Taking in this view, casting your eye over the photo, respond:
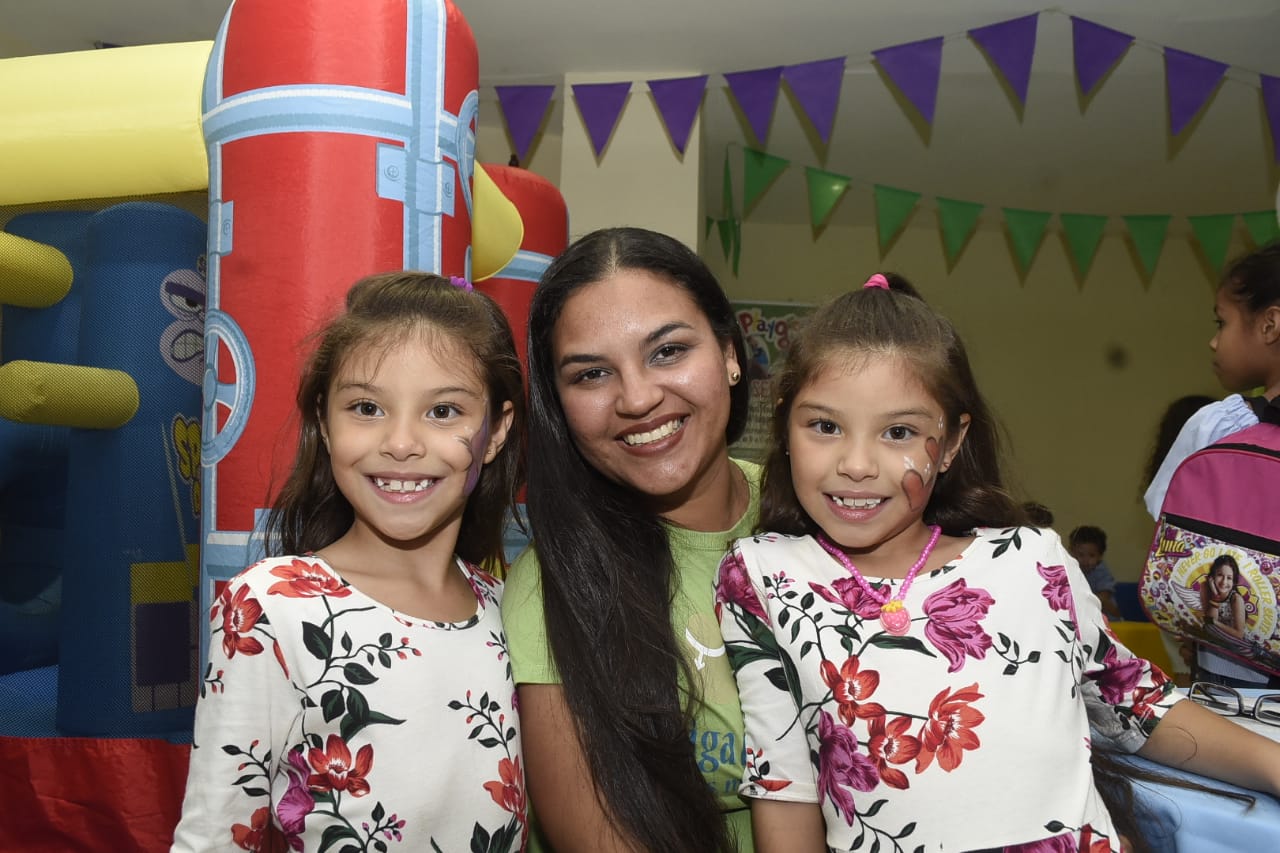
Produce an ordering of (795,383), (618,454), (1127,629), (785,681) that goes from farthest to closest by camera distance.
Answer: (1127,629) < (618,454) < (795,383) < (785,681)

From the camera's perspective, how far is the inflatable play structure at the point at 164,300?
64.2 inches

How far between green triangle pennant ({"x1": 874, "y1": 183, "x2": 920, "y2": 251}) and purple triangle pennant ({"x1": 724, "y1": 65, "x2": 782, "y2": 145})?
4.32ft

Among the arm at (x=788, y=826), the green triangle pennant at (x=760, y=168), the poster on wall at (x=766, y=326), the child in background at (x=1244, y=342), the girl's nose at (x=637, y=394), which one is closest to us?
the arm at (x=788, y=826)

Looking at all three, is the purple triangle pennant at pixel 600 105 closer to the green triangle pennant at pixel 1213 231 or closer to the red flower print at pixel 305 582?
the green triangle pennant at pixel 1213 231

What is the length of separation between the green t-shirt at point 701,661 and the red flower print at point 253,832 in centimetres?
36

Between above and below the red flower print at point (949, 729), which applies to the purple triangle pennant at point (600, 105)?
above

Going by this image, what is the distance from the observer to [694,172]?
5.41 metres

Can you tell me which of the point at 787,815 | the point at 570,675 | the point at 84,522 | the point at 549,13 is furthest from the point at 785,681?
the point at 549,13

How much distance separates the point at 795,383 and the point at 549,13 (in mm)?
3759

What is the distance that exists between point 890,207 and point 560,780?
4.79 metres

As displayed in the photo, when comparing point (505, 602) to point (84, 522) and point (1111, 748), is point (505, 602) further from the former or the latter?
point (84, 522)

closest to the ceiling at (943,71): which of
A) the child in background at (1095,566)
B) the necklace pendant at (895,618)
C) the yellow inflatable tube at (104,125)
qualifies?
the child in background at (1095,566)

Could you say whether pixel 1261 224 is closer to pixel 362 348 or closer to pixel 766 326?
pixel 766 326

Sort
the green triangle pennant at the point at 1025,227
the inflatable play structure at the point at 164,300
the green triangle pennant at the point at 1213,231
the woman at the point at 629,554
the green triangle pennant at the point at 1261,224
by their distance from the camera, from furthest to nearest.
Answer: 1. the green triangle pennant at the point at 1261,224
2. the green triangle pennant at the point at 1213,231
3. the green triangle pennant at the point at 1025,227
4. the inflatable play structure at the point at 164,300
5. the woman at the point at 629,554
